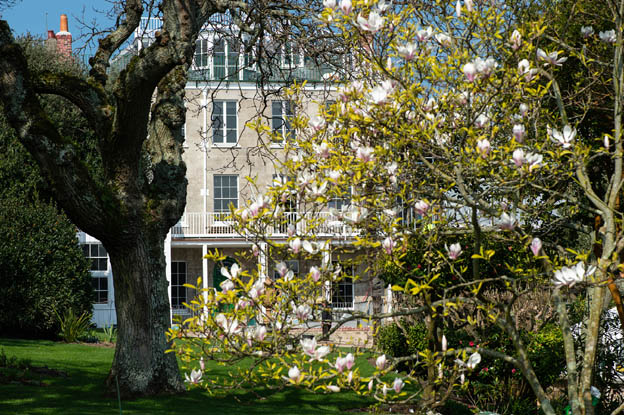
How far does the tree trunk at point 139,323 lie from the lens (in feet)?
30.0

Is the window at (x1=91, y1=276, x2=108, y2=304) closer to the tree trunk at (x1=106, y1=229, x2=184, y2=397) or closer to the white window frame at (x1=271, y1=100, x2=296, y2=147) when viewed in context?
the white window frame at (x1=271, y1=100, x2=296, y2=147)

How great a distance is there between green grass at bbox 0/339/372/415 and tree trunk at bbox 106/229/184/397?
28 centimetres

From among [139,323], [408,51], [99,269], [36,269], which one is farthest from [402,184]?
[99,269]

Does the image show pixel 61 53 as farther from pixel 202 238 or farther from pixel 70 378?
pixel 70 378

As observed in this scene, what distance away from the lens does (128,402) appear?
346 inches

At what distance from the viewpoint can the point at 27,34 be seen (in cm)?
2225

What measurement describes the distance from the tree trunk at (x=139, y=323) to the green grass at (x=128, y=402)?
11.1 inches

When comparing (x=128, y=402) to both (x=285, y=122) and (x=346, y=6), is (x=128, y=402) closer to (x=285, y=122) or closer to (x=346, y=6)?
(x=285, y=122)

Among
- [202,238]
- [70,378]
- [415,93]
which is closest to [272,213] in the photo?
[415,93]

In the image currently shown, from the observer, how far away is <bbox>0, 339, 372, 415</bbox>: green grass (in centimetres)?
827

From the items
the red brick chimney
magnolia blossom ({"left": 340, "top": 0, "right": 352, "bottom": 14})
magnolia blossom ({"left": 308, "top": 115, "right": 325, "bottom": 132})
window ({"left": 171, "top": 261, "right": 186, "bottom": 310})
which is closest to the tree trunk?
magnolia blossom ({"left": 308, "top": 115, "right": 325, "bottom": 132})

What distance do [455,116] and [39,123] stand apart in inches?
218

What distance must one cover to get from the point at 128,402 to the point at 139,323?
106 centimetres

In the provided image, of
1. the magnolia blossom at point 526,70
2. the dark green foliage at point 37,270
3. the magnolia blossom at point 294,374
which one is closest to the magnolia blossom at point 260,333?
the magnolia blossom at point 294,374
